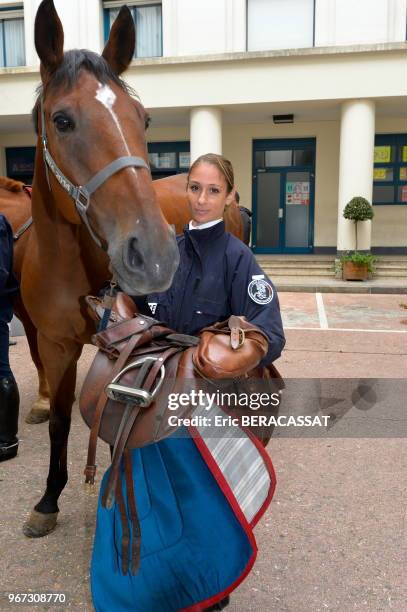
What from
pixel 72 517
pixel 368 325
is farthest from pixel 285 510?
pixel 368 325

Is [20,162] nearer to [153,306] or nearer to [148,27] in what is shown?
[148,27]

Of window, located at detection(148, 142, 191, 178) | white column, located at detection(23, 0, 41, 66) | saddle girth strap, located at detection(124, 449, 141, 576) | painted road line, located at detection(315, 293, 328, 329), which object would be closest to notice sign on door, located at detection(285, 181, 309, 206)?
window, located at detection(148, 142, 191, 178)

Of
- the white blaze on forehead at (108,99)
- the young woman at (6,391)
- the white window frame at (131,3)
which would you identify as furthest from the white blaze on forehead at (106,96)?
the white window frame at (131,3)

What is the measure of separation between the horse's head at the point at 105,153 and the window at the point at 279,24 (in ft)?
37.8

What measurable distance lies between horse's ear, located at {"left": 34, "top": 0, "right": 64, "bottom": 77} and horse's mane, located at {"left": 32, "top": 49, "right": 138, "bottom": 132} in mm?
34

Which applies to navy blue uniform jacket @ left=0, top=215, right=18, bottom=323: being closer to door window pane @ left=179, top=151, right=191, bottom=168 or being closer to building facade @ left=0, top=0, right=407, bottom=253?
building facade @ left=0, top=0, right=407, bottom=253

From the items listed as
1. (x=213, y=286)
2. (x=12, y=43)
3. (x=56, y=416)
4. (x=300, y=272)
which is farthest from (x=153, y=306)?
(x=12, y=43)

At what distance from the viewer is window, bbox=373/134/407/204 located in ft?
45.9

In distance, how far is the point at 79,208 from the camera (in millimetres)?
1849

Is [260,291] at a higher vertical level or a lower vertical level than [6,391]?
higher

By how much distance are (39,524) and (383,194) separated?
13.6 m

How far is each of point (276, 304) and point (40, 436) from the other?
275cm

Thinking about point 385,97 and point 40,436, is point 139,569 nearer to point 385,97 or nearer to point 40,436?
point 40,436

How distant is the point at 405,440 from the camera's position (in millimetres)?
3746
